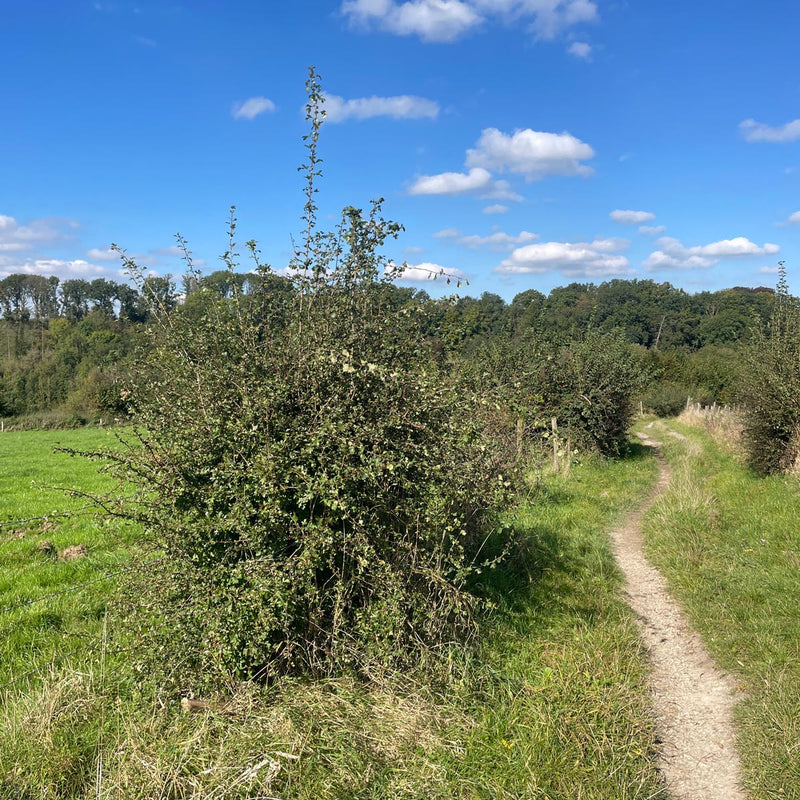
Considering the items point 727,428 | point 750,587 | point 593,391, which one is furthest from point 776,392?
point 750,587

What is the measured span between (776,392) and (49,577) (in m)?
15.4

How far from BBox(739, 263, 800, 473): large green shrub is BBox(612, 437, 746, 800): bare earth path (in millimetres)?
7366

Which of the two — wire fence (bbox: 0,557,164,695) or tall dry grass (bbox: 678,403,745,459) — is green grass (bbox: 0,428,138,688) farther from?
tall dry grass (bbox: 678,403,745,459)

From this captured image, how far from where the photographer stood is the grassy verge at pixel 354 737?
3.39m

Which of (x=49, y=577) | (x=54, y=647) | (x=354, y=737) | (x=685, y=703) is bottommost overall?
(x=685, y=703)

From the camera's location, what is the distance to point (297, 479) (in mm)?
4387

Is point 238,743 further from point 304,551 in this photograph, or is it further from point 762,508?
point 762,508

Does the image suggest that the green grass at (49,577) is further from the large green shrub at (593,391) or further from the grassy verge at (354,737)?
the large green shrub at (593,391)

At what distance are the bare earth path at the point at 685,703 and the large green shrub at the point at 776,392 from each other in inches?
290

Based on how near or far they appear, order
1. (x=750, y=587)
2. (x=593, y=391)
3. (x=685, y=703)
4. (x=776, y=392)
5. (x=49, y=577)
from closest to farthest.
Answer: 1. (x=685, y=703)
2. (x=750, y=587)
3. (x=49, y=577)
4. (x=776, y=392)
5. (x=593, y=391)

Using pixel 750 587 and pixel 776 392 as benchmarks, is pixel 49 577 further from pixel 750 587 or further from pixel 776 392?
pixel 776 392

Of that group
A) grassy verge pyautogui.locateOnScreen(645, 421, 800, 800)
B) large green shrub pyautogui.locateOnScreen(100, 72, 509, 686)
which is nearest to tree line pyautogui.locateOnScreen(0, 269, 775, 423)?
large green shrub pyautogui.locateOnScreen(100, 72, 509, 686)

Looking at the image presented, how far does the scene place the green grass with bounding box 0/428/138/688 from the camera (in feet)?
17.0

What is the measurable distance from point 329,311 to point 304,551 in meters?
2.15
